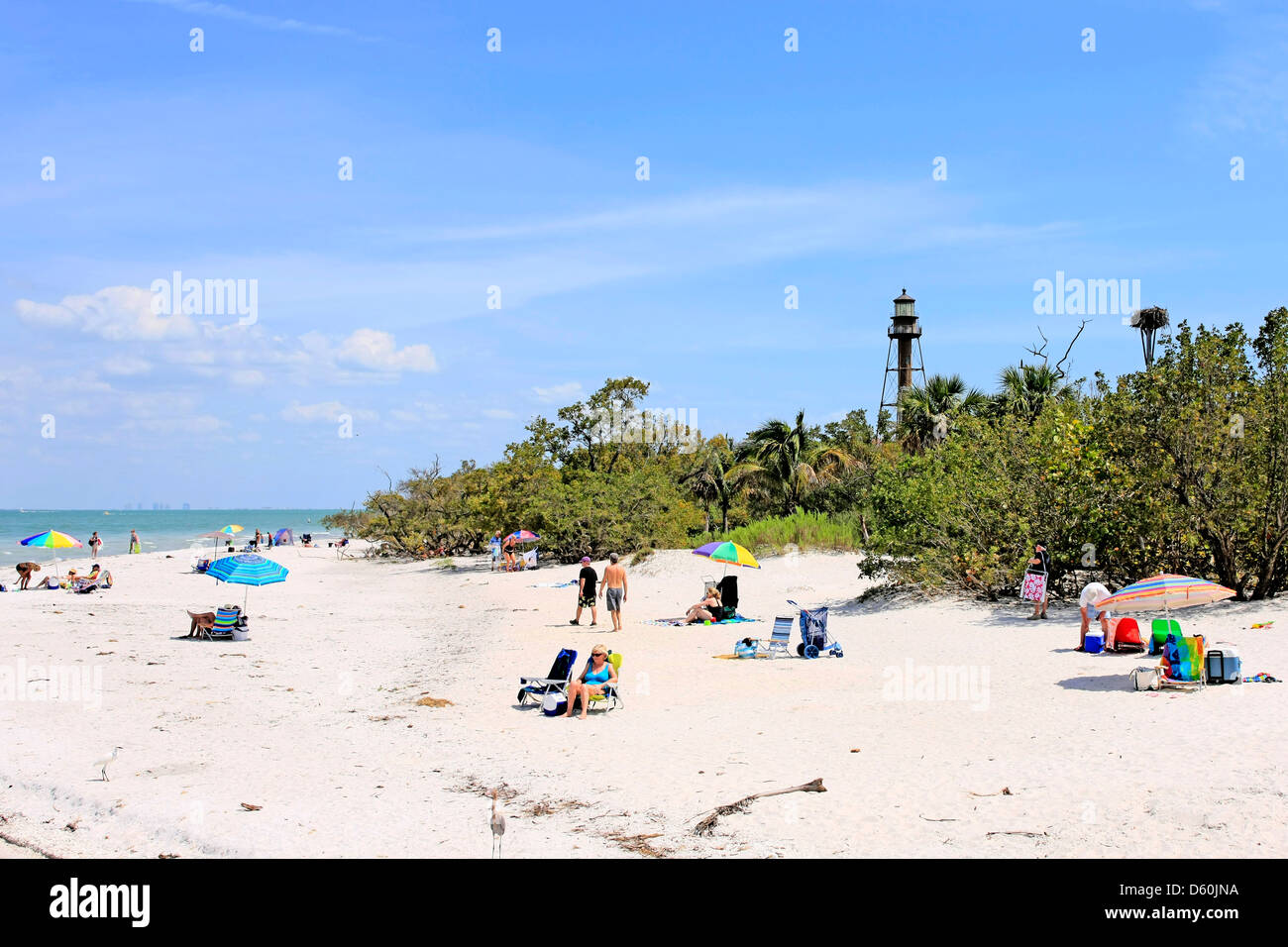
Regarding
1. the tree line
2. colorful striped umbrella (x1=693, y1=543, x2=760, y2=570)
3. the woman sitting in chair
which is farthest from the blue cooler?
colorful striped umbrella (x1=693, y1=543, x2=760, y2=570)

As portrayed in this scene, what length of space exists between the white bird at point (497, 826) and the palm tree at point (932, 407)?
24745 mm

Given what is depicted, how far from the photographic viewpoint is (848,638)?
16.8 meters

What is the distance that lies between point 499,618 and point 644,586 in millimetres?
6212

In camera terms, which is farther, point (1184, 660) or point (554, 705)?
point (554, 705)

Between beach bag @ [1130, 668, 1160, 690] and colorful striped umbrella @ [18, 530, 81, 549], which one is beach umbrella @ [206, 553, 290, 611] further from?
beach bag @ [1130, 668, 1160, 690]

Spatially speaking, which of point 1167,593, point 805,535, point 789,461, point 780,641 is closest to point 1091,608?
point 1167,593

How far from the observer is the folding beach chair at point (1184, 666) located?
10.8 metres

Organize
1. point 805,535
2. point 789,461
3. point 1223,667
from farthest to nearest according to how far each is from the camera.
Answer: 1. point 789,461
2. point 805,535
3. point 1223,667

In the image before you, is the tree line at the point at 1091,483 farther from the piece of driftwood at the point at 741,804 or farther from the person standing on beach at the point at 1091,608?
the piece of driftwood at the point at 741,804

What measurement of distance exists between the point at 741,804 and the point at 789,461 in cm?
2929

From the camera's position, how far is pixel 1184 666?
10.9 meters

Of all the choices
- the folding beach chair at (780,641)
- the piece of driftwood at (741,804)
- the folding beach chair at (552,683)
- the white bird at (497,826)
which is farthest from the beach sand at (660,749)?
the folding beach chair at (780,641)

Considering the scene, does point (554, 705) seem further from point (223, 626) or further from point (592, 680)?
point (223, 626)
